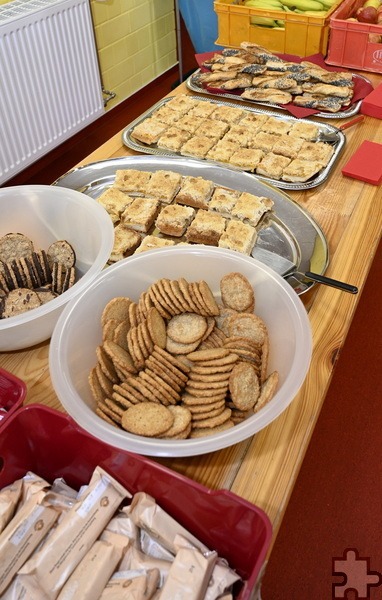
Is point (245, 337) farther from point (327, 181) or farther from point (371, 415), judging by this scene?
point (371, 415)

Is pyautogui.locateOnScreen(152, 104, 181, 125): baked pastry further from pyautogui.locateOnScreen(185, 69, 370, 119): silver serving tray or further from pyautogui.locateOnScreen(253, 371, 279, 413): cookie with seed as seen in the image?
pyautogui.locateOnScreen(253, 371, 279, 413): cookie with seed

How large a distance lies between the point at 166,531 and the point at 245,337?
0.36 m

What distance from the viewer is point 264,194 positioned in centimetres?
140

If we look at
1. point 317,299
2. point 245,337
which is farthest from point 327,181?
point 245,337

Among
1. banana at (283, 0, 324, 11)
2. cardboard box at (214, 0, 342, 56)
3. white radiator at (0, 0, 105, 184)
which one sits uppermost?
banana at (283, 0, 324, 11)

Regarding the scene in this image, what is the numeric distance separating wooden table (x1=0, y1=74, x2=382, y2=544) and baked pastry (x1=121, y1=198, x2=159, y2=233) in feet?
1.14

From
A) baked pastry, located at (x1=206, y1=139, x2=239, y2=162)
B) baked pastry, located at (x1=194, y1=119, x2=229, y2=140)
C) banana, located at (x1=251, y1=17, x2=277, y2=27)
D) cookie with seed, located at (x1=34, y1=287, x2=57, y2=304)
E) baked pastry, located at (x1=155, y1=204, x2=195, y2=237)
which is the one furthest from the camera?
banana, located at (x1=251, y1=17, x2=277, y2=27)

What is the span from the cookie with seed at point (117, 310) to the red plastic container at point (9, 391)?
0.60 ft

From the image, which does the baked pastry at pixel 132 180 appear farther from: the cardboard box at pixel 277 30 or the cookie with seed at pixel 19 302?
the cardboard box at pixel 277 30

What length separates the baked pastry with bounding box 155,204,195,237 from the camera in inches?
50.7

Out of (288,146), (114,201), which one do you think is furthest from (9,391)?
(288,146)

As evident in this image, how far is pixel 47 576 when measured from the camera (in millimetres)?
652

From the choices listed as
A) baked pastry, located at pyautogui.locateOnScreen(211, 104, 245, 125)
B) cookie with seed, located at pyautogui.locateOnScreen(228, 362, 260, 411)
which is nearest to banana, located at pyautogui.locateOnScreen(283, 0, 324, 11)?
baked pastry, located at pyautogui.locateOnScreen(211, 104, 245, 125)

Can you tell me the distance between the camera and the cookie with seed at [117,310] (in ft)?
3.05
